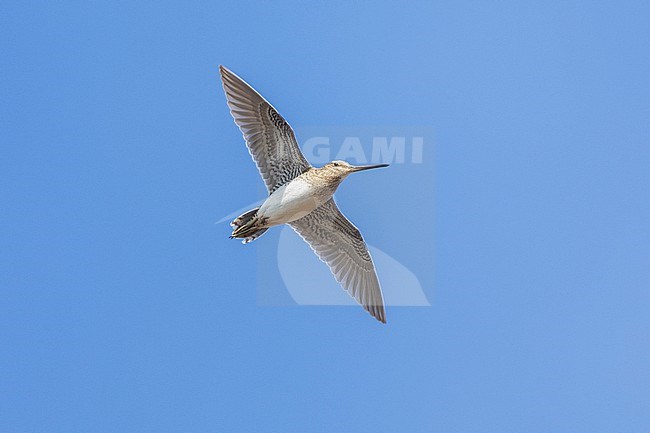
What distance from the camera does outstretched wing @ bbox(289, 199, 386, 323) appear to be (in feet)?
26.5

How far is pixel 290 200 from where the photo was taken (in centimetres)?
730

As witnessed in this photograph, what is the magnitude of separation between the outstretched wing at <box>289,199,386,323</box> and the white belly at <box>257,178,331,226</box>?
2.08 feet

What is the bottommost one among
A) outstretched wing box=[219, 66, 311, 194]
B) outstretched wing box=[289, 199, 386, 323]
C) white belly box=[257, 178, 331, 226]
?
outstretched wing box=[289, 199, 386, 323]

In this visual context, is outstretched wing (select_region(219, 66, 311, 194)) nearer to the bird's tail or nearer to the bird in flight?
the bird in flight

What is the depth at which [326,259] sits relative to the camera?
8211 millimetres

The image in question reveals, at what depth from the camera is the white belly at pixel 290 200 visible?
7305 millimetres

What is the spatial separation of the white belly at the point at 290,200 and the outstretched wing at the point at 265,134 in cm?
14

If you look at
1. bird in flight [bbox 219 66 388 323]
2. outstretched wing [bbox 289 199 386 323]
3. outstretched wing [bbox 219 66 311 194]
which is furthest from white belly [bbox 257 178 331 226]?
outstretched wing [bbox 289 199 386 323]

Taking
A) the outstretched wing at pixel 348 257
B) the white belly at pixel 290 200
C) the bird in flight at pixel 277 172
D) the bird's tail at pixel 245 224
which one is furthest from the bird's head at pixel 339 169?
the outstretched wing at pixel 348 257

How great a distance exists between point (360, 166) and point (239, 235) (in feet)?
3.07

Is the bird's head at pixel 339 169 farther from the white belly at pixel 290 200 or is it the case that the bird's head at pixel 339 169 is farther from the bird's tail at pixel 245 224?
the bird's tail at pixel 245 224

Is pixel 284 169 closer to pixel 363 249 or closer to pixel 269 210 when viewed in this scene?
pixel 269 210

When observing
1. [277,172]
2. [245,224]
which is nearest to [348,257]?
[277,172]

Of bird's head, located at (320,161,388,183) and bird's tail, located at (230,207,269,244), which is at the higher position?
bird's head, located at (320,161,388,183)
